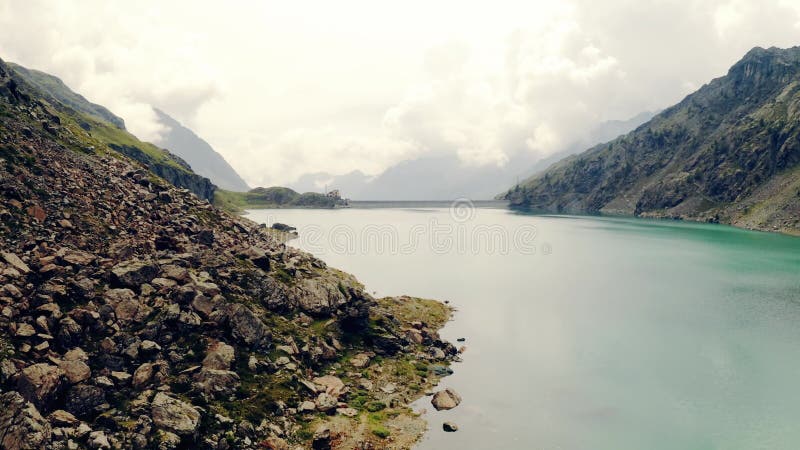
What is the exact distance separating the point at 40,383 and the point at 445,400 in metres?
36.3

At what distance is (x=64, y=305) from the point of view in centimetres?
4000

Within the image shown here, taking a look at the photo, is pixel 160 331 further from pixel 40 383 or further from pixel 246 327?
pixel 40 383

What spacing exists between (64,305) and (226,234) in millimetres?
30993

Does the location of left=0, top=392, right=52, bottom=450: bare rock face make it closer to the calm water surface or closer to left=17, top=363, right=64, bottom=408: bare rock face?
left=17, top=363, right=64, bottom=408: bare rock face

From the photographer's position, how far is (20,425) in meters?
29.6

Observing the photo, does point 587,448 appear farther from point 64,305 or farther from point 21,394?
point 64,305

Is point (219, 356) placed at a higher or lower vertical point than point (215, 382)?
higher

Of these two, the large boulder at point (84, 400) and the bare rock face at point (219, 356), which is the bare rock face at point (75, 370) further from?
the bare rock face at point (219, 356)

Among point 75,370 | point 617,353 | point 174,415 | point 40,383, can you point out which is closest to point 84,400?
point 75,370

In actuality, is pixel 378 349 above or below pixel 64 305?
below

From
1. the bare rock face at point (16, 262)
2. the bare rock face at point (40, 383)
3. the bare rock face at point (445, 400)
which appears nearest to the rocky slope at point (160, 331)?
the bare rock face at point (40, 383)

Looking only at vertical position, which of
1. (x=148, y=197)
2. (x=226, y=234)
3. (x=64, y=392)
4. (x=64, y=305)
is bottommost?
(x=64, y=392)

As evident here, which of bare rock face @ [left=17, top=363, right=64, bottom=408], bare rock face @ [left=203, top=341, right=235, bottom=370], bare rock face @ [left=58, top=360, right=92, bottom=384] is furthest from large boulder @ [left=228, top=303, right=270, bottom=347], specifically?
bare rock face @ [left=17, top=363, right=64, bottom=408]

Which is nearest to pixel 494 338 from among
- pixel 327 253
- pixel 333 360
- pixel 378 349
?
pixel 378 349
